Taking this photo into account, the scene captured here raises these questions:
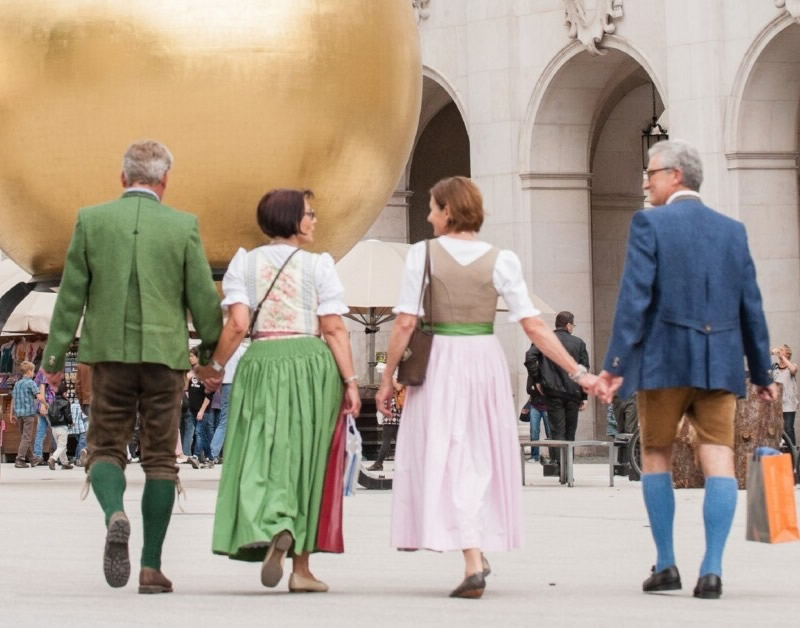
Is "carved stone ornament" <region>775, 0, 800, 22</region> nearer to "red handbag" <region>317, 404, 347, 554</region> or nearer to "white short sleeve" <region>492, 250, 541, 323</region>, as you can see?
"white short sleeve" <region>492, 250, 541, 323</region>

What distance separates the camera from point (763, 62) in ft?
79.8

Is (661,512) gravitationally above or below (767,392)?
below

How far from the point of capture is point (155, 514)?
7836 millimetres

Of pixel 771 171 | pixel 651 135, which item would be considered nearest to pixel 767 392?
pixel 771 171

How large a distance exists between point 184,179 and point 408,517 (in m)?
5.96

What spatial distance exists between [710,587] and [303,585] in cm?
155

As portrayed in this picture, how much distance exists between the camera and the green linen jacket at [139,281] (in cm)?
784

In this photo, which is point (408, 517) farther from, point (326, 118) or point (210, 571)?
point (326, 118)

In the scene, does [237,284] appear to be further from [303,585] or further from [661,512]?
[661,512]

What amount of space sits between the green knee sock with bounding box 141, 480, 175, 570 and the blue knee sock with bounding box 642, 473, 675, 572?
1.82 m

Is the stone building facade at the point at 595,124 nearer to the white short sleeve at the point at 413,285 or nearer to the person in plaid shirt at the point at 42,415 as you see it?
the person in plaid shirt at the point at 42,415

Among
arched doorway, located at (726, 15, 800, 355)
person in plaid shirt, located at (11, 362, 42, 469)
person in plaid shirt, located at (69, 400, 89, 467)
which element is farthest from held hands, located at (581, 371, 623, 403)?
person in plaid shirt, located at (11, 362, 42, 469)

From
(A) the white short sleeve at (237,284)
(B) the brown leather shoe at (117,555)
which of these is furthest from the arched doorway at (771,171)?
(B) the brown leather shoe at (117,555)

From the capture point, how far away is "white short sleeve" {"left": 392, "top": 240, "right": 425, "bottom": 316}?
26.0 feet
